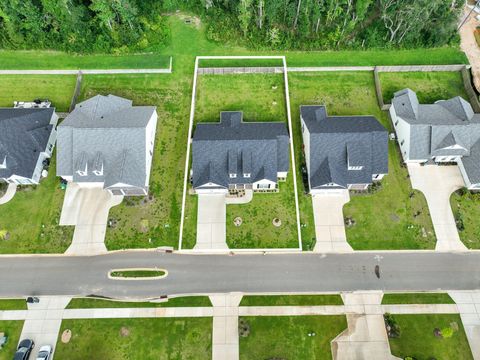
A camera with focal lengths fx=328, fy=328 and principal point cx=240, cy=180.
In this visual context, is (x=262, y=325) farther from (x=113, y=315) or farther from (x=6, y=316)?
(x=6, y=316)

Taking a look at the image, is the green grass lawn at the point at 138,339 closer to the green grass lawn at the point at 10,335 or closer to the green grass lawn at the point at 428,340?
the green grass lawn at the point at 10,335

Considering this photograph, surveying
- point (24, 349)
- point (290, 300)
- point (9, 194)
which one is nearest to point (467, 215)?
point (290, 300)

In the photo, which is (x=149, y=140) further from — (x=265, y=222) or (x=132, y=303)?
(x=132, y=303)

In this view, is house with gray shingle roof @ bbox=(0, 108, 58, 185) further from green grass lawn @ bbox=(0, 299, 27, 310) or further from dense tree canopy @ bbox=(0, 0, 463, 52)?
green grass lawn @ bbox=(0, 299, 27, 310)

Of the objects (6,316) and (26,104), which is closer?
(6,316)

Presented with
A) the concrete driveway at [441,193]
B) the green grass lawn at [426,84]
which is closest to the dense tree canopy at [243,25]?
the green grass lawn at [426,84]

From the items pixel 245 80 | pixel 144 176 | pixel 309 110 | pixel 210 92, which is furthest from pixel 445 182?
pixel 144 176
